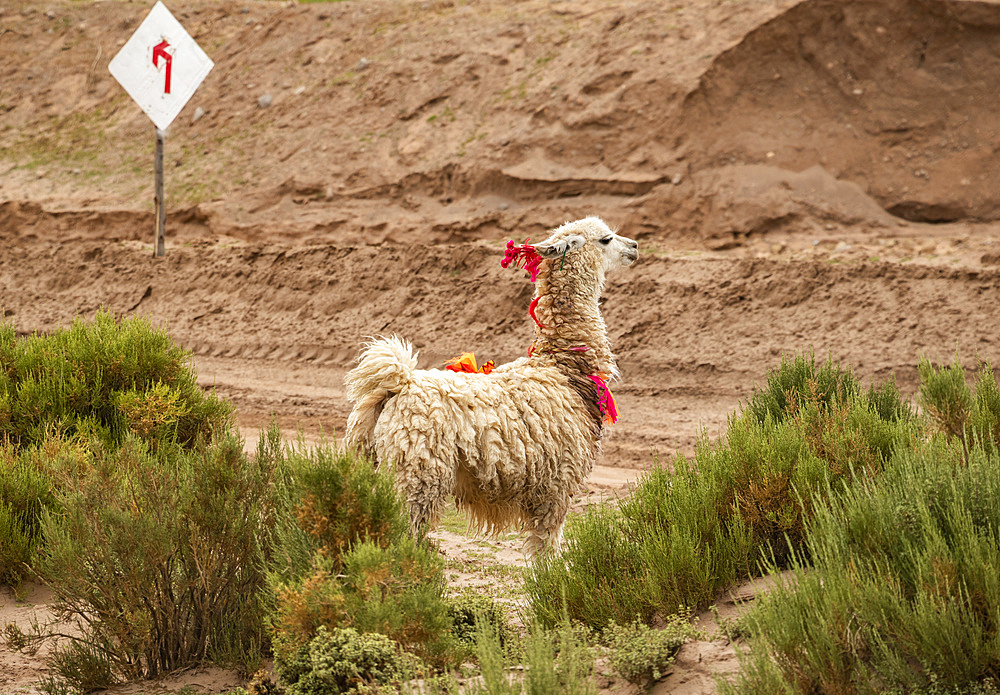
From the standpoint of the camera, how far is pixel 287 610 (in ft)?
13.8

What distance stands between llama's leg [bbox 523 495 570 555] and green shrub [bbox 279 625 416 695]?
1.97 metres

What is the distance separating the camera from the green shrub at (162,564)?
4754mm

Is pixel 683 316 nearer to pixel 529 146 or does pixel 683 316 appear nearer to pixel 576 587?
pixel 529 146

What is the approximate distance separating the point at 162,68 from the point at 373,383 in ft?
39.3

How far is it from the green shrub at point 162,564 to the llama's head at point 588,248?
91.8 inches

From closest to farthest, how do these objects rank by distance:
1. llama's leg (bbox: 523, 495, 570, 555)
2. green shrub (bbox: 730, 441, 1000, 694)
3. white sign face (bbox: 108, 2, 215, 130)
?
green shrub (bbox: 730, 441, 1000, 694) → llama's leg (bbox: 523, 495, 570, 555) → white sign face (bbox: 108, 2, 215, 130)

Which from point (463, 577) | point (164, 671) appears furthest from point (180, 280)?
point (164, 671)

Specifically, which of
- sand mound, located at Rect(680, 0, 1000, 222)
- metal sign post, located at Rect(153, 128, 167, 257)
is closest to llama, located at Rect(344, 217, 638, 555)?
sand mound, located at Rect(680, 0, 1000, 222)

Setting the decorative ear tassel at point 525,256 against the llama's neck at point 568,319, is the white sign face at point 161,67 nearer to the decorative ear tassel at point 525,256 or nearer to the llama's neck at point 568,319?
the decorative ear tassel at point 525,256

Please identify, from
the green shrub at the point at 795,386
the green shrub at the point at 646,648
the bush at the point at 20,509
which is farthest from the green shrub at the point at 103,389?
the green shrub at the point at 795,386

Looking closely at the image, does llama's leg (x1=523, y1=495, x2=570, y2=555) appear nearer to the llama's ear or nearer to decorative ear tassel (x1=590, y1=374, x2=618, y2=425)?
decorative ear tassel (x1=590, y1=374, x2=618, y2=425)

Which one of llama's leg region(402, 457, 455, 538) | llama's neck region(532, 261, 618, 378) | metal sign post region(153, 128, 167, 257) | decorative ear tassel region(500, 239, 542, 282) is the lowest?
llama's leg region(402, 457, 455, 538)

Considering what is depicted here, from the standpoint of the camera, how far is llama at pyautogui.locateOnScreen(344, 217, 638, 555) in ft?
17.6

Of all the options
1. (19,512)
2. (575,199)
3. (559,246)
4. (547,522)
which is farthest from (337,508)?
(575,199)
